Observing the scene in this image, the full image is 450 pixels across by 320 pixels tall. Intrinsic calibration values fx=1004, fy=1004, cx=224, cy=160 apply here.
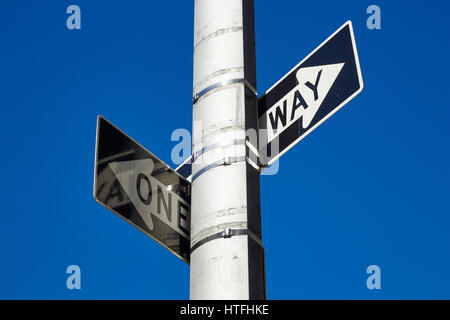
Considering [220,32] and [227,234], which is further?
[220,32]

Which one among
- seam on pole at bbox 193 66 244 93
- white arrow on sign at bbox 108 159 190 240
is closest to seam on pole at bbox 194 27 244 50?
seam on pole at bbox 193 66 244 93

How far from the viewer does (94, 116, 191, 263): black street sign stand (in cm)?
589

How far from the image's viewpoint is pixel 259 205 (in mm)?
5973

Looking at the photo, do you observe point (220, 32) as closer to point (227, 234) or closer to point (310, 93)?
point (310, 93)

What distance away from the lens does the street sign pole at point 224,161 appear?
5676mm

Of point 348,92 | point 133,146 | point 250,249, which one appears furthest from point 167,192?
point 348,92

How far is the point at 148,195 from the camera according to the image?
241 inches

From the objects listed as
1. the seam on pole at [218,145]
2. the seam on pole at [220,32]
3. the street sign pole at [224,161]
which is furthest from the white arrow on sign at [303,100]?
the seam on pole at [220,32]

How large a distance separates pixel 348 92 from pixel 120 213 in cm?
153

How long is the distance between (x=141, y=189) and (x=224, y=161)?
21.1 inches

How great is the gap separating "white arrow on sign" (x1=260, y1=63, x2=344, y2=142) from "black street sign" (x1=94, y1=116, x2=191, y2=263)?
2.26ft

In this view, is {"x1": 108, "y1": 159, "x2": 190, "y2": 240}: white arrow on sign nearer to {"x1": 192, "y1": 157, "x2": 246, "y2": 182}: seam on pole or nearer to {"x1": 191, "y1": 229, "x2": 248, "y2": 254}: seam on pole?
{"x1": 192, "y1": 157, "x2": 246, "y2": 182}: seam on pole

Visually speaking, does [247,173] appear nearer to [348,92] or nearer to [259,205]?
[259,205]

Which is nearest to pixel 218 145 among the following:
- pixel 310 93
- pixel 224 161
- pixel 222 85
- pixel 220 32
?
pixel 224 161
